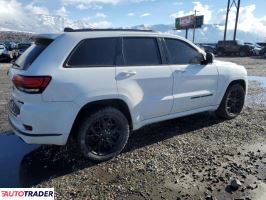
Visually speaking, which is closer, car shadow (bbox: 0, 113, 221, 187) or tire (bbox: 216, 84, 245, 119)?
car shadow (bbox: 0, 113, 221, 187)

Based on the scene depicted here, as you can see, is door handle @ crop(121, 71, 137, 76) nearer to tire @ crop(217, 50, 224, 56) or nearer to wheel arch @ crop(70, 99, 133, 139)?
wheel arch @ crop(70, 99, 133, 139)

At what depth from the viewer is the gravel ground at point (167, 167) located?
3.95m

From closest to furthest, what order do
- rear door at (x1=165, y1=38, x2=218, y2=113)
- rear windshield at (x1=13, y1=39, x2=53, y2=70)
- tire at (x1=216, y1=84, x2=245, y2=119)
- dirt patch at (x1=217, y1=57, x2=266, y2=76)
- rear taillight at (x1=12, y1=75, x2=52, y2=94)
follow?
rear taillight at (x1=12, y1=75, x2=52, y2=94) → rear windshield at (x1=13, y1=39, x2=53, y2=70) → rear door at (x1=165, y1=38, x2=218, y2=113) → tire at (x1=216, y1=84, x2=245, y2=119) → dirt patch at (x1=217, y1=57, x2=266, y2=76)

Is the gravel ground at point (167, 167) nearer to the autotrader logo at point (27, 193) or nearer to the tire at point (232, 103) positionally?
the autotrader logo at point (27, 193)

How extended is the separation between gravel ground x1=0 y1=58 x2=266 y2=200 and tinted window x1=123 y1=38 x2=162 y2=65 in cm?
139

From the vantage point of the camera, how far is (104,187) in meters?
4.05

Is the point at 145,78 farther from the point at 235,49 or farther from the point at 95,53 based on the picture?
the point at 235,49

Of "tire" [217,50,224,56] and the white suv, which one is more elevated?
the white suv

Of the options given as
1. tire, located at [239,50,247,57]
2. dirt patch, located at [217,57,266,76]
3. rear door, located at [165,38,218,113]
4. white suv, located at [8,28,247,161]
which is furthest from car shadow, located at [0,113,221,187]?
tire, located at [239,50,247,57]

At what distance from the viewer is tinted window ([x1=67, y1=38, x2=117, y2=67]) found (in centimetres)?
441

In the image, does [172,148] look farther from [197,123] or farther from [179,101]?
[197,123]

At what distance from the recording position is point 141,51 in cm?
511

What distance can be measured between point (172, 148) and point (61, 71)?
2.20 metres

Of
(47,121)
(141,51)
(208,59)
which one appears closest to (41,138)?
(47,121)
